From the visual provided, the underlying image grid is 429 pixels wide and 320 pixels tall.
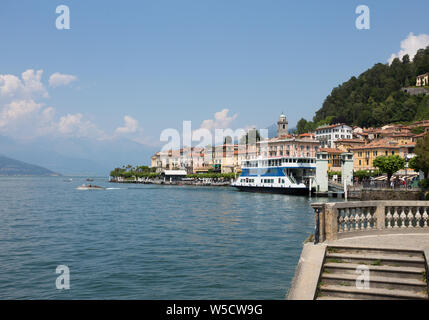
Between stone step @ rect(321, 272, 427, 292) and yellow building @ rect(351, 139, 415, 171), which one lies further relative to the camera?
yellow building @ rect(351, 139, 415, 171)

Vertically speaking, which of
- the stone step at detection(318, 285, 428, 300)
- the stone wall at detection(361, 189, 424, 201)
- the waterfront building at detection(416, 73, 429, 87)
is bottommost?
the stone wall at detection(361, 189, 424, 201)

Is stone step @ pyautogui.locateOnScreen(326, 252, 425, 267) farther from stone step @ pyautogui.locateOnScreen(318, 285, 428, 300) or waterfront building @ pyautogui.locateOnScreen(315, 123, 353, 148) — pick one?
waterfront building @ pyautogui.locateOnScreen(315, 123, 353, 148)

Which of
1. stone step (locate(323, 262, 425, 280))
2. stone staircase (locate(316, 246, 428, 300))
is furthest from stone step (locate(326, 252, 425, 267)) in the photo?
stone step (locate(323, 262, 425, 280))

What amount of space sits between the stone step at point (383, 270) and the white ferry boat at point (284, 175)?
6943 centimetres

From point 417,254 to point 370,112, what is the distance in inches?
6004

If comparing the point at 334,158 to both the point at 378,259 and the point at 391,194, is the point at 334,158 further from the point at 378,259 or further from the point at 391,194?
the point at 378,259

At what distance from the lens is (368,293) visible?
28.6ft

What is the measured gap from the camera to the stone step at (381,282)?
8734 millimetres

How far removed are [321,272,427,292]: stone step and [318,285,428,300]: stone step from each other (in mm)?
114

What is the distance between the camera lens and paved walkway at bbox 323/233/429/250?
10.3m

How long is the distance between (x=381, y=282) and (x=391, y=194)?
175 ft

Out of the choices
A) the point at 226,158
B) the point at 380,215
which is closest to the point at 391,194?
the point at 380,215

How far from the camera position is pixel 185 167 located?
190750 millimetres
